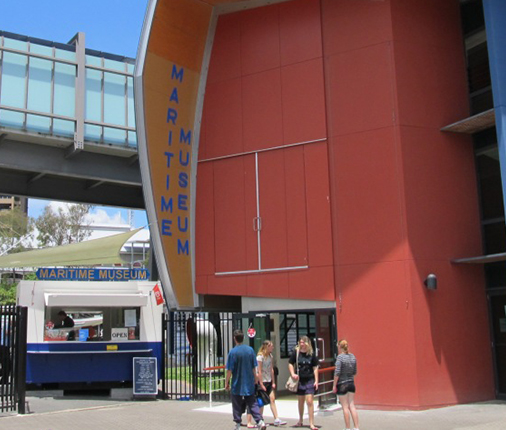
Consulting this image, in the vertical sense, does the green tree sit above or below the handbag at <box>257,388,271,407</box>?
above

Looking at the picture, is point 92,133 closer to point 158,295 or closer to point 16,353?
point 158,295

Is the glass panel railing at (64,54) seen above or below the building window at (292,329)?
above

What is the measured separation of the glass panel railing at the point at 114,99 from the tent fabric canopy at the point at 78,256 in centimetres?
490

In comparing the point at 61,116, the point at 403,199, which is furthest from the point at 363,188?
the point at 61,116

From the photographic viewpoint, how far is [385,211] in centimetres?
1380

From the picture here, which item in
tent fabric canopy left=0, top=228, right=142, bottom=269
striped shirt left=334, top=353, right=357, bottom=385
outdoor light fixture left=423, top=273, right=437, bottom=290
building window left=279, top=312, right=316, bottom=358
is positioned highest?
tent fabric canopy left=0, top=228, right=142, bottom=269

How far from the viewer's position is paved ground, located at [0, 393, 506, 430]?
37.1 ft

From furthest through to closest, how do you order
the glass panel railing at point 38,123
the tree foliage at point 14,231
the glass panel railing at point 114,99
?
1. the tree foliage at point 14,231
2. the glass panel railing at point 114,99
3. the glass panel railing at point 38,123

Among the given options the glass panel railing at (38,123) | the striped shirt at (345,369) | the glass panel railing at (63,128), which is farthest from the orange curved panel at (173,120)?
the glass panel railing at (38,123)

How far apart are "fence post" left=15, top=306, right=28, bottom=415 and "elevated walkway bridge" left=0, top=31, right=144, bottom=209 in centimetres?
959

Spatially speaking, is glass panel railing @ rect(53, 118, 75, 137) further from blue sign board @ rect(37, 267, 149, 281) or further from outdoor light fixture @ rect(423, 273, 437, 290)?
outdoor light fixture @ rect(423, 273, 437, 290)

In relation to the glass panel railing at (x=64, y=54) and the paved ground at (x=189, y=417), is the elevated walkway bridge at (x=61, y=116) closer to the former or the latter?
the glass panel railing at (x=64, y=54)

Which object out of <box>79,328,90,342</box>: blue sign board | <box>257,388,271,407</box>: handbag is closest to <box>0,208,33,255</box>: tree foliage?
<box>79,328,90,342</box>: blue sign board

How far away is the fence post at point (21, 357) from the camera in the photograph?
12.7 meters
